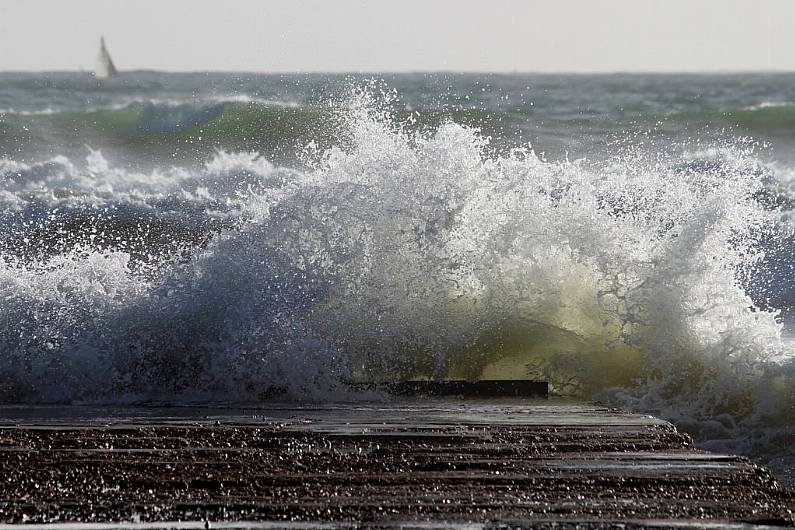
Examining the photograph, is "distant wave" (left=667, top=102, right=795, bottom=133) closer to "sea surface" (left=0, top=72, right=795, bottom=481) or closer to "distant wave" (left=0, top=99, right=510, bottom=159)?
"distant wave" (left=0, top=99, right=510, bottom=159)

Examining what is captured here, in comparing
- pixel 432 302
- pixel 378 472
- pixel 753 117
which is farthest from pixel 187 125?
pixel 378 472

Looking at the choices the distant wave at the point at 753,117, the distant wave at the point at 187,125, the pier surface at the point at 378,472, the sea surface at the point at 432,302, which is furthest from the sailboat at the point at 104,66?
the pier surface at the point at 378,472

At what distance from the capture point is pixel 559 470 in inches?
165

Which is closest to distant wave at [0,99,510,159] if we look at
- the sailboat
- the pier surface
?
the sailboat

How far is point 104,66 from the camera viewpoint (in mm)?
30453

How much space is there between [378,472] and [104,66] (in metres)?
27.8

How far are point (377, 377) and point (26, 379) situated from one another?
185 cm

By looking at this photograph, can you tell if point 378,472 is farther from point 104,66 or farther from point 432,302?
point 104,66

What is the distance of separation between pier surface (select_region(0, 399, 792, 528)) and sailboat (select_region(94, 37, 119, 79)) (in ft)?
83.8

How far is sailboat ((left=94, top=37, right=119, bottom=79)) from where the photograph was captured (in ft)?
97.8

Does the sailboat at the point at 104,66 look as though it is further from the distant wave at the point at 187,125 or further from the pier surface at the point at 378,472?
the pier surface at the point at 378,472

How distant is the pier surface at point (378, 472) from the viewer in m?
3.65

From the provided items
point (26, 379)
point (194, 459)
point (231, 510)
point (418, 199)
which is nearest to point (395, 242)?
point (418, 199)

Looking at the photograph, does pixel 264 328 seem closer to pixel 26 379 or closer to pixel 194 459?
pixel 26 379
